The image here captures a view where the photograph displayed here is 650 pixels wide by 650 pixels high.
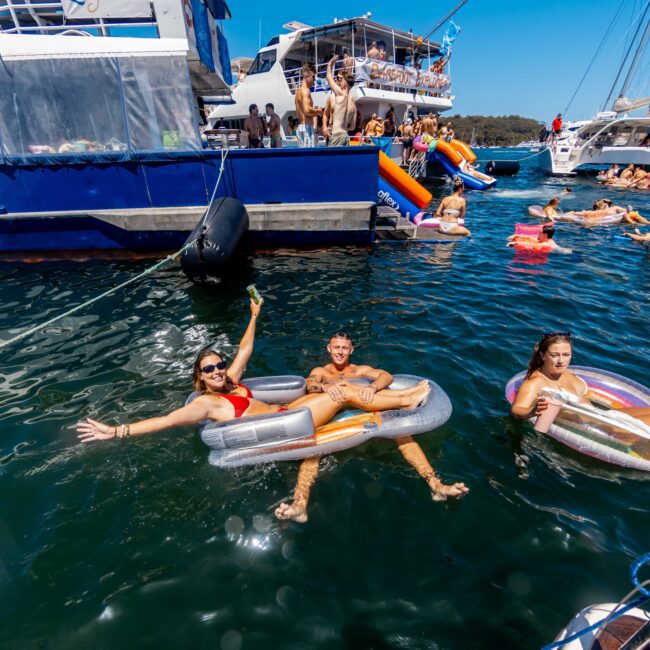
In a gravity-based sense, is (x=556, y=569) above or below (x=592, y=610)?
below

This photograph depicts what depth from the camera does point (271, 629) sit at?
2.46 metres

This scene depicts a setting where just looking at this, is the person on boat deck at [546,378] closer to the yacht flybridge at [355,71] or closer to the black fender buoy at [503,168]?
the yacht flybridge at [355,71]

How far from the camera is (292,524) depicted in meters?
3.12

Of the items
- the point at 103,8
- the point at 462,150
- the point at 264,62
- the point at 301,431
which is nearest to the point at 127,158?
the point at 103,8

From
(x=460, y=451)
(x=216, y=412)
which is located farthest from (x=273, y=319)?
(x=460, y=451)

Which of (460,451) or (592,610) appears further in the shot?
(460,451)

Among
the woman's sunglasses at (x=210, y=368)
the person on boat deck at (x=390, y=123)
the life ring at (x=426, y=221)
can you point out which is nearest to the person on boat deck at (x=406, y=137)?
the person on boat deck at (x=390, y=123)

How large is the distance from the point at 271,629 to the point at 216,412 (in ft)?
5.72

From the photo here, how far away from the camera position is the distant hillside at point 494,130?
164500 mm

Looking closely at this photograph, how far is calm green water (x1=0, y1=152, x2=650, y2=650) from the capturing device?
8.22 feet

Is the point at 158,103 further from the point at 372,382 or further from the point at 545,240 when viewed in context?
the point at 545,240

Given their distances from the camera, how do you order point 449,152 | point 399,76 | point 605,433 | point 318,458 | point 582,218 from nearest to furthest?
point 605,433, point 318,458, point 582,218, point 399,76, point 449,152

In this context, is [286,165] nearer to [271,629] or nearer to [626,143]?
[271,629]

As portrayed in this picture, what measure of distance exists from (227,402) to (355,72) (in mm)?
19406
